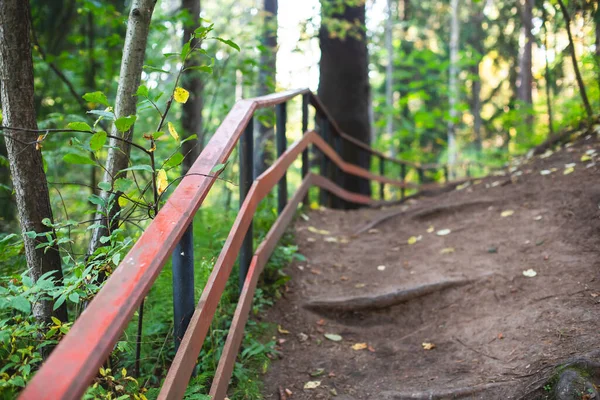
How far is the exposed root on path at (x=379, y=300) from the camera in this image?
3838 millimetres

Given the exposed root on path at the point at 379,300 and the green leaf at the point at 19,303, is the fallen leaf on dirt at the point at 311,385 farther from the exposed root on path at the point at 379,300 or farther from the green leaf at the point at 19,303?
the green leaf at the point at 19,303

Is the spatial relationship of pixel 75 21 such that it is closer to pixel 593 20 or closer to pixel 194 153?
pixel 194 153

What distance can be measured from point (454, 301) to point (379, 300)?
1.73 ft

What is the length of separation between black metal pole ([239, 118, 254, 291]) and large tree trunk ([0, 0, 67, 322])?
129 cm

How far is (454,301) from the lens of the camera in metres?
3.70

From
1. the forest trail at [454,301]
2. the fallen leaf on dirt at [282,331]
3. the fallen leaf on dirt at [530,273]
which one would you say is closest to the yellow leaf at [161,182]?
the forest trail at [454,301]

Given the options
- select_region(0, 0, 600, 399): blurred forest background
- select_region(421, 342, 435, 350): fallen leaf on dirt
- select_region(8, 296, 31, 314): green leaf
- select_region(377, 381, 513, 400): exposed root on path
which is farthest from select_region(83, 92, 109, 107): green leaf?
select_region(421, 342, 435, 350): fallen leaf on dirt

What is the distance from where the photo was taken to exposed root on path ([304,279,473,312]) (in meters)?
3.84

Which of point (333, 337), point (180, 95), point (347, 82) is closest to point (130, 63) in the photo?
point (180, 95)

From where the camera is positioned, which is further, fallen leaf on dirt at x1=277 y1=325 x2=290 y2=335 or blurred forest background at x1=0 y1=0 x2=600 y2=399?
fallen leaf on dirt at x1=277 y1=325 x2=290 y2=335

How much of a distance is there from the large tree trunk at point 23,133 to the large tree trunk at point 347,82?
663cm

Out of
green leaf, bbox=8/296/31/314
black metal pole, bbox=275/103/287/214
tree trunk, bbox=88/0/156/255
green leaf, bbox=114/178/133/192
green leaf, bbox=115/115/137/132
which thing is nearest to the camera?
green leaf, bbox=8/296/31/314

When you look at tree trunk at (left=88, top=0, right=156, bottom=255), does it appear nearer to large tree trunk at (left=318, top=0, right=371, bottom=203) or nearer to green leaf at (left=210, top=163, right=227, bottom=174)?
green leaf at (left=210, top=163, right=227, bottom=174)

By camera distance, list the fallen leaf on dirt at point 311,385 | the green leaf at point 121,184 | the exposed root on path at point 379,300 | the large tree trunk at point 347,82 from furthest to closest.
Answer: the large tree trunk at point 347,82, the exposed root on path at point 379,300, the fallen leaf on dirt at point 311,385, the green leaf at point 121,184
